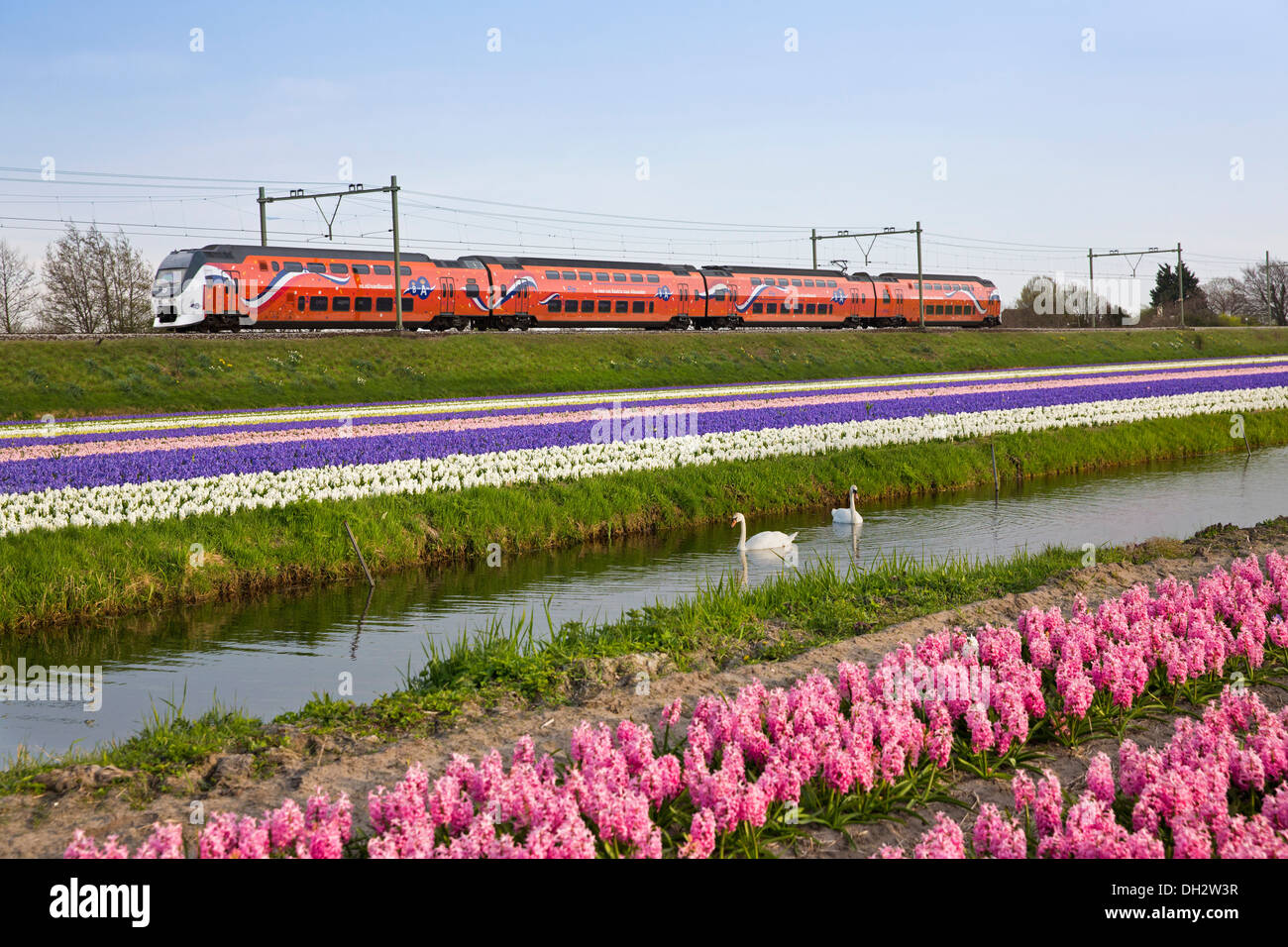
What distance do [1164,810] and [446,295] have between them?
43080mm

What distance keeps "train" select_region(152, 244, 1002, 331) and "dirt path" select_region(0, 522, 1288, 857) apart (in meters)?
35.2

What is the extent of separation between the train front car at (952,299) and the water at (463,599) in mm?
44211

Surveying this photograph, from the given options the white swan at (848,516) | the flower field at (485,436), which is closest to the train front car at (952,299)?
the flower field at (485,436)

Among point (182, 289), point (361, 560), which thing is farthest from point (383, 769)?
point (182, 289)

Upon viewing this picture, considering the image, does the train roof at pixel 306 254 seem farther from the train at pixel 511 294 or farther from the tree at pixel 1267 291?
the tree at pixel 1267 291

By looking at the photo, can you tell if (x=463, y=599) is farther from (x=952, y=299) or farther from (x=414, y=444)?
(x=952, y=299)

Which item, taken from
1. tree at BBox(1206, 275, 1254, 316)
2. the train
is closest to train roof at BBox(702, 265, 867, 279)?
the train

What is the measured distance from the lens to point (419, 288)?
1761 inches

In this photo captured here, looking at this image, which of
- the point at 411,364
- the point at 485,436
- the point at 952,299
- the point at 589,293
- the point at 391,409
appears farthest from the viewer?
the point at 952,299

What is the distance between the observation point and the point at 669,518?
59.3ft

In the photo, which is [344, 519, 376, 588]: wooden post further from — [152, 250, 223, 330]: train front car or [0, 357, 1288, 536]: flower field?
[152, 250, 223, 330]: train front car

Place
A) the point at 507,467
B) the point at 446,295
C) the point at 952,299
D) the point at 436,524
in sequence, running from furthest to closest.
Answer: the point at 952,299 < the point at 446,295 < the point at 507,467 < the point at 436,524

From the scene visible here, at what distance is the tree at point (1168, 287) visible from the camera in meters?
111
